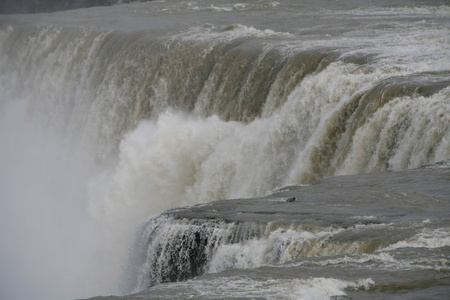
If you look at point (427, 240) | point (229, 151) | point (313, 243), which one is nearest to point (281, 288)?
point (313, 243)

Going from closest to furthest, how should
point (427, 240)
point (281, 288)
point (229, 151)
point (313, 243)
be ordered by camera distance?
point (281, 288)
point (427, 240)
point (313, 243)
point (229, 151)

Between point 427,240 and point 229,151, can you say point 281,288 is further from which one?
point 229,151

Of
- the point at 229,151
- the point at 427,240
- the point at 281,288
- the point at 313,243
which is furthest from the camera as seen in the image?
the point at 229,151

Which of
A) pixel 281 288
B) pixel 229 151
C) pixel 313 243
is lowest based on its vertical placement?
pixel 229 151

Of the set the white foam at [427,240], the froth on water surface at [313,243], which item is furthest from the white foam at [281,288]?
the white foam at [427,240]

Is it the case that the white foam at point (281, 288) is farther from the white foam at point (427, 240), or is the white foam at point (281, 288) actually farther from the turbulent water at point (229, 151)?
the white foam at point (427, 240)

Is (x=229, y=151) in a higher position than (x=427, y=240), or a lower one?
lower

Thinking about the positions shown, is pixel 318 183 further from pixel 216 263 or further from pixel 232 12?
pixel 232 12

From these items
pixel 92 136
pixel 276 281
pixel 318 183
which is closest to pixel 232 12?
pixel 92 136

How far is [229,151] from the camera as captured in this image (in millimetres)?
18391

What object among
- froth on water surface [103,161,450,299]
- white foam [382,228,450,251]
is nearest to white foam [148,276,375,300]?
froth on water surface [103,161,450,299]

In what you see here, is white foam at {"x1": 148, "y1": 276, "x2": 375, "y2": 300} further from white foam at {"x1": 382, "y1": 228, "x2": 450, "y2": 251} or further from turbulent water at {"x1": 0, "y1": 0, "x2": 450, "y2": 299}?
white foam at {"x1": 382, "y1": 228, "x2": 450, "y2": 251}

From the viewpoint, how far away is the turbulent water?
9.95 metres

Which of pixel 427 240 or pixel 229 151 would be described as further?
pixel 229 151
